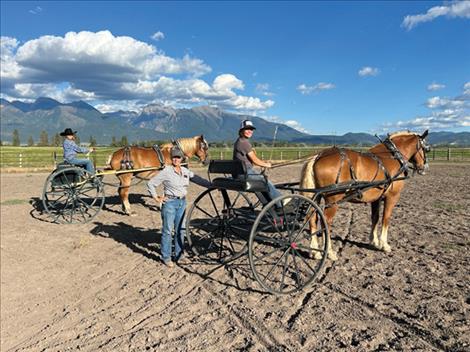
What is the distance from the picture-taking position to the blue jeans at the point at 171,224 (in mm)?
6513

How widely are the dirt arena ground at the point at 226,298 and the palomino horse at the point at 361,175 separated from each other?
0.83 m

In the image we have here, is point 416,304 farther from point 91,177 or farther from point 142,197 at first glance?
point 142,197

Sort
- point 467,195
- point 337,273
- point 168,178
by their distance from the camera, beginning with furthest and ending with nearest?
point 467,195
point 168,178
point 337,273

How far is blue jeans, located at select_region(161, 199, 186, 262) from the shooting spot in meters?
6.51

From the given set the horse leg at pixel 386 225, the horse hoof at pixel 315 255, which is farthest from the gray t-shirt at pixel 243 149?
the horse leg at pixel 386 225

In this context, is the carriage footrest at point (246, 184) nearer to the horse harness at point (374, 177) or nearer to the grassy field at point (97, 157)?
the horse harness at point (374, 177)

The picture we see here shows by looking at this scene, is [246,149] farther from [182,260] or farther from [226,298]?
[182,260]

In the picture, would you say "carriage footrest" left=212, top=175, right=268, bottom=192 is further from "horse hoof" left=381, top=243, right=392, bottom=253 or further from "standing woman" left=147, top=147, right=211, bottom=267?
"horse hoof" left=381, top=243, right=392, bottom=253

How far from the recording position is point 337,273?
589 cm

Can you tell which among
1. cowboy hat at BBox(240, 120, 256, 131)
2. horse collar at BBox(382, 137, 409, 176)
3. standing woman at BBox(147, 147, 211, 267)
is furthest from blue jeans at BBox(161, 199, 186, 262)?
horse collar at BBox(382, 137, 409, 176)

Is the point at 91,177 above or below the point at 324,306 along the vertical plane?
above

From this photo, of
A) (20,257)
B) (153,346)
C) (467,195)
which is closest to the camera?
(153,346)

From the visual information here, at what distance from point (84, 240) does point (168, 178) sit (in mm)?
3756

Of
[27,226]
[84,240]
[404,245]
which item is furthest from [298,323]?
[27,226]
